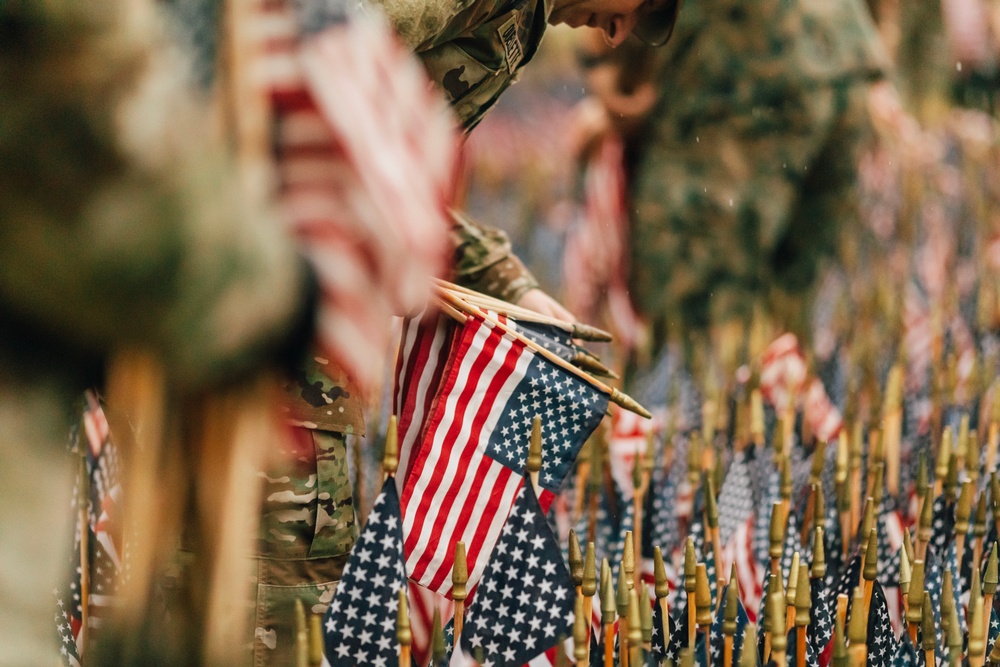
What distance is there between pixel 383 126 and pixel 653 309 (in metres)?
5.29

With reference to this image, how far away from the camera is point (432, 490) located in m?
2.44

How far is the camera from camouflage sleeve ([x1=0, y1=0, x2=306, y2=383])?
89 cm

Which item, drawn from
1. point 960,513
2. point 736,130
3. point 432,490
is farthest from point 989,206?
point 432,490

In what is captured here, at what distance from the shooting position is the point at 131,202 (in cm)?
89

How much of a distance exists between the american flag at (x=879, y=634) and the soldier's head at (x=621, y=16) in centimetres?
129

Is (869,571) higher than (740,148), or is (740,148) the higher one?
(740,148)

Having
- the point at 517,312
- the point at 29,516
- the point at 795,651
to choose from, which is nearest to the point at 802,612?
the point at 795,651

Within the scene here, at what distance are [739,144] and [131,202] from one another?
5.30 metres

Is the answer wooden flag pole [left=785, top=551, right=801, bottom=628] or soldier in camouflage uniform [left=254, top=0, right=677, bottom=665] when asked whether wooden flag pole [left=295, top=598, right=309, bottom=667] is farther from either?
wooden flag pole [left=785, top=551, right=801, bottom=628]

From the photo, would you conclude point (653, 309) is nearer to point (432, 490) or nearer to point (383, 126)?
point (432, 490)

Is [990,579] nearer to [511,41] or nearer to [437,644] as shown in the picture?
Result: [437,644]

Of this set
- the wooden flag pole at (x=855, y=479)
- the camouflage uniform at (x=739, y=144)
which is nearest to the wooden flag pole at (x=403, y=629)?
the wooden flag pole at (x=855, y=479)

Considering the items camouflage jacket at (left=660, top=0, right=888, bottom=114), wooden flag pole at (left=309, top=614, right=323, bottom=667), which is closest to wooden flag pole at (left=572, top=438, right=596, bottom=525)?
wooden flag pole at (left=309, top=614, right=323, bottom=667)

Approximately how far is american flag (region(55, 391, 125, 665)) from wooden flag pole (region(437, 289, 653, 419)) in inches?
27.9
